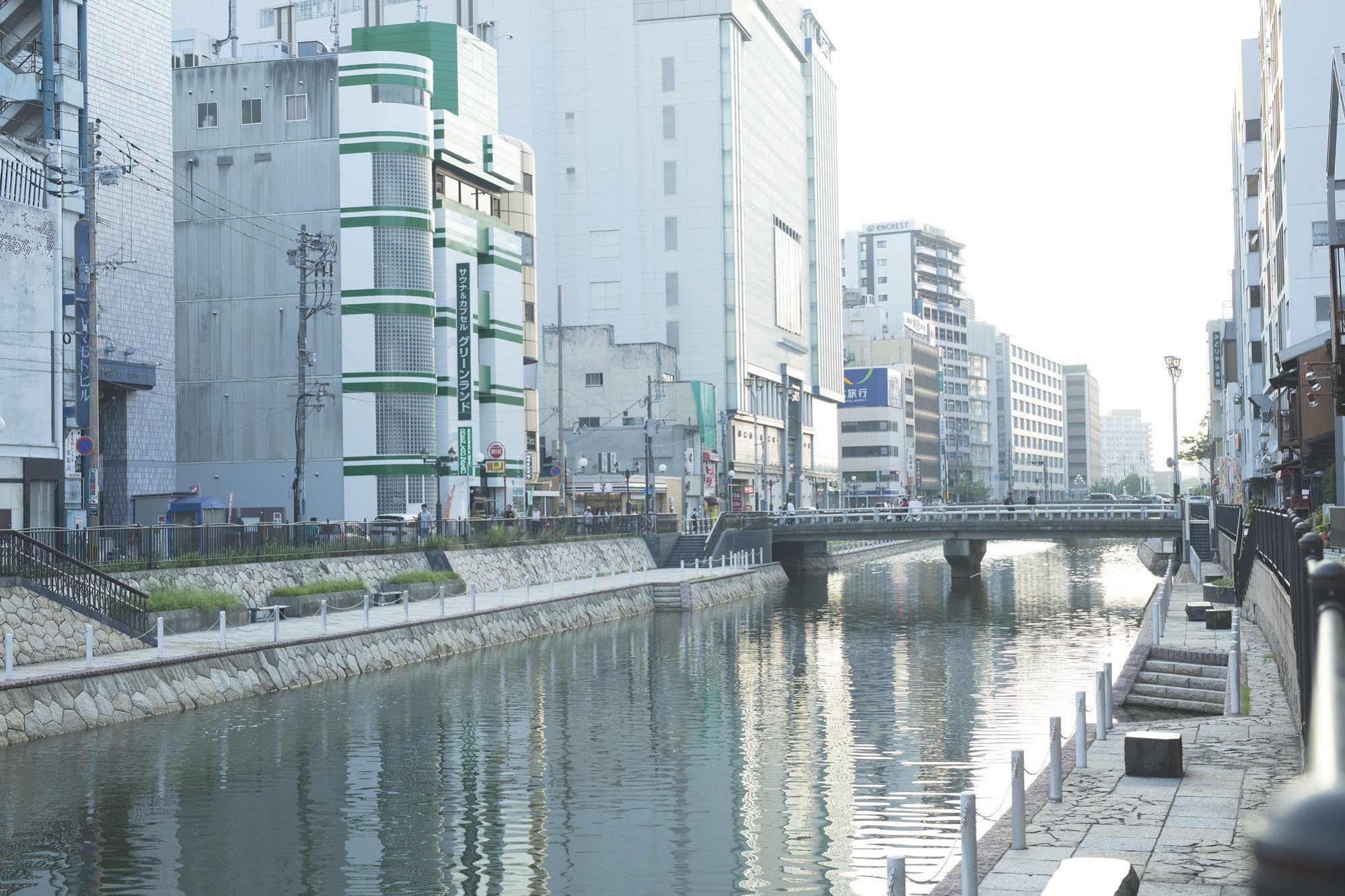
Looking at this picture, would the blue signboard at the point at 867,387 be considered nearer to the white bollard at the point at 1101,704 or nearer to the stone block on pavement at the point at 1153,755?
Answer: the white bollard at the point at 1101,704

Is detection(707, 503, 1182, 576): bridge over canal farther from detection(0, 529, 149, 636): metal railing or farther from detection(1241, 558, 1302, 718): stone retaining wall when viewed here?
detection(0, 529, 149, 636): metal railing

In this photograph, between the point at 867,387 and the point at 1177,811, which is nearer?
the point at 1177,811

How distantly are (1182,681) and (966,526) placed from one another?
173ft

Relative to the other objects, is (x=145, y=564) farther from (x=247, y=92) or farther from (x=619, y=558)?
(x=247, y=92)

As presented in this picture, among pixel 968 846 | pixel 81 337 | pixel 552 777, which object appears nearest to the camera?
pixel 968 846

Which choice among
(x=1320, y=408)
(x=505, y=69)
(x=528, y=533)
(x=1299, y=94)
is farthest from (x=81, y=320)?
(x=505, y=69)

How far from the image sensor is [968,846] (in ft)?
42.6

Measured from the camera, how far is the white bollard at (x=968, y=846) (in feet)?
42.1

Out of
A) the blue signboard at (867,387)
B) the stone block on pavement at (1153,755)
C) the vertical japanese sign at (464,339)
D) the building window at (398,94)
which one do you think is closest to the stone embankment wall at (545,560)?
the vertical japanese sign at (464,339)

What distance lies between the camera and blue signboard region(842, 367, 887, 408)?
18775 cm

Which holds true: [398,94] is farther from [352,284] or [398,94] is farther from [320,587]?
[320,587]

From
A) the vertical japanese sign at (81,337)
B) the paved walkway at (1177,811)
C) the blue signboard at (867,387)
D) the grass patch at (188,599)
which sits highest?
the blue signboard at (867,387)

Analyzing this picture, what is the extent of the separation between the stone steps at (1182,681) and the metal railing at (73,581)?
24.4 meters

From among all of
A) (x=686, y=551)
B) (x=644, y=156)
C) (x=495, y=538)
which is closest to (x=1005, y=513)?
(x=686, y=551)
